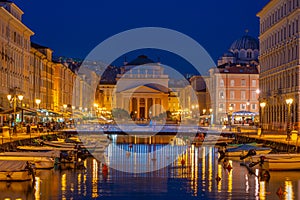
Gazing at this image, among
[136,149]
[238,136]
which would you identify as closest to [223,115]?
[238,136]

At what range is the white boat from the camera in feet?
126

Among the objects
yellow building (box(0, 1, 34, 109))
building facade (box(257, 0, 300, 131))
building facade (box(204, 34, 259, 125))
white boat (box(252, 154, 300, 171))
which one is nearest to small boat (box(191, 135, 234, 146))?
building facade (box(257, 0, 300, 131))

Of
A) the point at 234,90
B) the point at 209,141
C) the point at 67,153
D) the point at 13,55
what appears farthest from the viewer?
the point at 234,90

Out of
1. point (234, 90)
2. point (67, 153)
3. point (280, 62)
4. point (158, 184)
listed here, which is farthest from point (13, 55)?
point (234, 90)

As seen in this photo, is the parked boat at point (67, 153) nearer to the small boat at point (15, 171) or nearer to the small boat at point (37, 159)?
the small boat at point (37, 159)

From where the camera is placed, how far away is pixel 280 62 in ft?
290

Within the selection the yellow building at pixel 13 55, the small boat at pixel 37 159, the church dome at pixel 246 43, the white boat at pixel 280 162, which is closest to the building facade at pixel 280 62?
the yellow building at pixel 13 55

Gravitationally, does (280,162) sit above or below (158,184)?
above

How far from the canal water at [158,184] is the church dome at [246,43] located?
139313 millimetres

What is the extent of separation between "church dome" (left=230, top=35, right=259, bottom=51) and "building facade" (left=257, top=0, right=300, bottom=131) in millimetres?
76311

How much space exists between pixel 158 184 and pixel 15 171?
6.92 m

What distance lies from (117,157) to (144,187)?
17626 millimetres

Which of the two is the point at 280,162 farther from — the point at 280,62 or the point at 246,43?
the point at 246,43

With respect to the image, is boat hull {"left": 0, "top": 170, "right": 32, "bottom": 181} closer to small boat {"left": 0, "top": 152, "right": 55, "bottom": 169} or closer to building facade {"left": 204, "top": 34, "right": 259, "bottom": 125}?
small boat {"left": 0, "top": 152, "right": 55, "bottom": 169}
